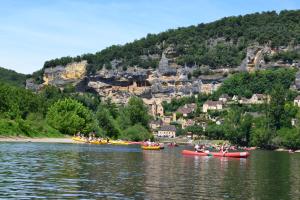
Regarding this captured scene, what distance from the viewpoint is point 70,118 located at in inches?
5049

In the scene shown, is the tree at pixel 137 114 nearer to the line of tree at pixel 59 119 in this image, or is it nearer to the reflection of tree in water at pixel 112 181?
the line of tree at pixel 59 119

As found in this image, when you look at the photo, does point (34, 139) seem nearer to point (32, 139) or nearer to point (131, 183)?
point (32, 139)

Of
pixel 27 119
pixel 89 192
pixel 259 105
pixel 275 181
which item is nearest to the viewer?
pixel 89 192

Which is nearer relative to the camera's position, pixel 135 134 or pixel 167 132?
pixel 135 134

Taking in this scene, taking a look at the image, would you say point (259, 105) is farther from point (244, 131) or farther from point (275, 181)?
point (275, 181)

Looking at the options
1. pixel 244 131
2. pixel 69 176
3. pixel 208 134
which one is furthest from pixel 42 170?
pixel 208 134

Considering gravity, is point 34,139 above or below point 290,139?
below

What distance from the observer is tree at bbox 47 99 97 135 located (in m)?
127

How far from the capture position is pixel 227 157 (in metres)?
84.6

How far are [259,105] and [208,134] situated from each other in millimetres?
30798

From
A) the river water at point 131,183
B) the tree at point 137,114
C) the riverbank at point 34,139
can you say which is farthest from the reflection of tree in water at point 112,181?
the tree at point 137,114

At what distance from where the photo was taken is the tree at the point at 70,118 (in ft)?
418

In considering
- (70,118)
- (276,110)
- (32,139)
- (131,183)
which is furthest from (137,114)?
(131,183)

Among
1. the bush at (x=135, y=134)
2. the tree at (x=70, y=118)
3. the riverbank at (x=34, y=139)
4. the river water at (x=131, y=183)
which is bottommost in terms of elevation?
the river water at (x=131, y=183)
